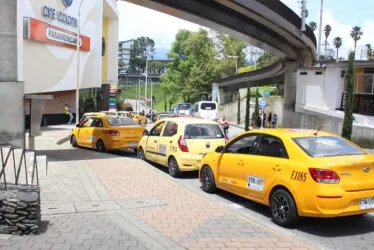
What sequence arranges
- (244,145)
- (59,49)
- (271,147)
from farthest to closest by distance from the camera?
(59,49), (244,145), (271,147)

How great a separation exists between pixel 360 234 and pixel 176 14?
14.0 metres

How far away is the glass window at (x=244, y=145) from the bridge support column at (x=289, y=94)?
92.8 ft

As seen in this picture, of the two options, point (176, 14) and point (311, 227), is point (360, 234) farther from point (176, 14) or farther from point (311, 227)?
point (176, 14)

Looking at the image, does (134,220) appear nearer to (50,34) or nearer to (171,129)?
(171,129)

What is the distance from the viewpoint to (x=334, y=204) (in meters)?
6.03

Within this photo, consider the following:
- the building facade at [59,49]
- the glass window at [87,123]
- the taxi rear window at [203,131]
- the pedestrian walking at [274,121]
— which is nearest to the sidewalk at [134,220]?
the taxi rear window at [203,131]

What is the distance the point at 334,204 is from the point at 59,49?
26679mm

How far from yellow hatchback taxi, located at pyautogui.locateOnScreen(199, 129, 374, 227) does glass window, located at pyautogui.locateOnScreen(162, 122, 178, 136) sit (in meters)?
3.45

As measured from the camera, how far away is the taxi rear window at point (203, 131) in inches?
438

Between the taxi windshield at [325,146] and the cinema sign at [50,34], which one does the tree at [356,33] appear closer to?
the cinema sign at [50,34]

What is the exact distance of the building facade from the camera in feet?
82.7

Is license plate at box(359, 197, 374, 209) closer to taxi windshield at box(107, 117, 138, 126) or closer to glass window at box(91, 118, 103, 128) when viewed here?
taxi windshield at box(107, 117, 138, 126)

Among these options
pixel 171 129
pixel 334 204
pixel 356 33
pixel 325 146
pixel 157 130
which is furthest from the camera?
pixel 356 33

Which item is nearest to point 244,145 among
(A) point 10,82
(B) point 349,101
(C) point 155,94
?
(A) point 10,82
